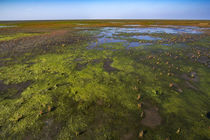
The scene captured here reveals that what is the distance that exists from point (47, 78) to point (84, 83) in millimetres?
3665

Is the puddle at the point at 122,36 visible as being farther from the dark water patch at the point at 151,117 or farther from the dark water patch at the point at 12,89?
the dark water patch at the point at 151,117

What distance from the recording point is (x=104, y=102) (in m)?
6.62

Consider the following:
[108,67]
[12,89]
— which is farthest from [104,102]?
[12,89]

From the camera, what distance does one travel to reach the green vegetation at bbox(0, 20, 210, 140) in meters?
4.86

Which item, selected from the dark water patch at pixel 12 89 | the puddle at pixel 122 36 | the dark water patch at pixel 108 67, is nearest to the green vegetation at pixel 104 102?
the dark water patch at pixel 12 89

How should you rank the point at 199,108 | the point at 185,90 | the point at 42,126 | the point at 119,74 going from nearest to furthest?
the point at 42,126
the point at 199,108
the point at 185,90
the point at 119,74

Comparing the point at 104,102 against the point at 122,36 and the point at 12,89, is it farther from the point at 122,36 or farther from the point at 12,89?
the point at 122,36

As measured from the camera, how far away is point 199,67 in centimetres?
1119

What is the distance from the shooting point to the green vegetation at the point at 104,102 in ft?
15.9

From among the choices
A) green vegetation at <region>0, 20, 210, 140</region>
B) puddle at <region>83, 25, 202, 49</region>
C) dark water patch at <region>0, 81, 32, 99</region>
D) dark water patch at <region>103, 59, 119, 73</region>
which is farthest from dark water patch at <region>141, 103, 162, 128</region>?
puddle at <region>83, 25, 202, 49</region>

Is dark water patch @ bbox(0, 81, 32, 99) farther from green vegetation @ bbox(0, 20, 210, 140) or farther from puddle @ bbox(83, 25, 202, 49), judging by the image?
puddle @ bbox(83, 25, 202, 49)

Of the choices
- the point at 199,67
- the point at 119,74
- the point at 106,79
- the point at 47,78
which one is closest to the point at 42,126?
the point at 47,78

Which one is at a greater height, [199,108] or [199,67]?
[199,67]

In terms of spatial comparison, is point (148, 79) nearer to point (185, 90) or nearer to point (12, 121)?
point (185, 90)
